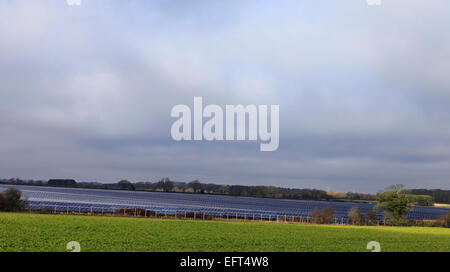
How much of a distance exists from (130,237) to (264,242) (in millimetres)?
10639

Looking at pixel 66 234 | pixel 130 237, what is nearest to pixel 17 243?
pixel 66 234

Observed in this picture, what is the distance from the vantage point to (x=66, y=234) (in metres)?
32.5
